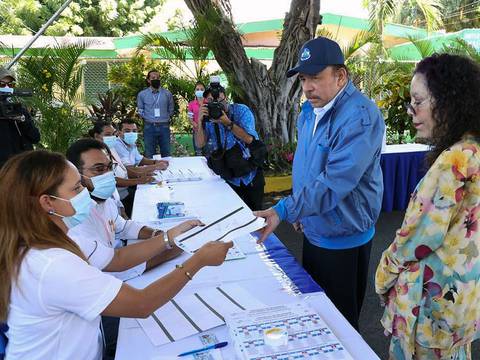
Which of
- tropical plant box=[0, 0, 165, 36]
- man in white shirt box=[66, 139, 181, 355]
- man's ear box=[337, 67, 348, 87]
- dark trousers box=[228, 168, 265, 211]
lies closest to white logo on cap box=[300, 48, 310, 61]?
man's ear box=[337, 67, 348, 87]

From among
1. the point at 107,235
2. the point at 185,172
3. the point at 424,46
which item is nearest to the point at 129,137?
the point at 185,172

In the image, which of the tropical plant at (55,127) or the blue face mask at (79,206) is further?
the tropical plant at (55,127)

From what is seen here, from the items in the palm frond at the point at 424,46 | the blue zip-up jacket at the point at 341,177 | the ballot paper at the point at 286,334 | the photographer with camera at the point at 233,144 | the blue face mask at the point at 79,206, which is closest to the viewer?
the ballot paper at the point at 286,334

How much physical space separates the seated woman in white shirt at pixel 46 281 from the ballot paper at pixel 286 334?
28 cm

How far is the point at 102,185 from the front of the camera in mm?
2014

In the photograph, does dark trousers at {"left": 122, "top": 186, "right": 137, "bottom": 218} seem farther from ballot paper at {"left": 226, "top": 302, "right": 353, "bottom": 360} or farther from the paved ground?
ballot paper at {"left": 226, "top": 302, "right": 353, "bottom": 360}

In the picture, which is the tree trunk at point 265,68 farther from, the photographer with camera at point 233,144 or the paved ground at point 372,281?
the photographer with camera at point 233,144

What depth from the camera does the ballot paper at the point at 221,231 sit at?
1490 millimetres

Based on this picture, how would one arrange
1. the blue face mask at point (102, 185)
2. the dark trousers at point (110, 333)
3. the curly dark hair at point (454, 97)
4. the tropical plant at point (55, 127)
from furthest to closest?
the tropical plant at point (55, 127)
the blue face mask at point (102, 185)
the dark trousers at point (110, 333)
the curly dark hair at point (454, 97)

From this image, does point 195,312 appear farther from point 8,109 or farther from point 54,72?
point 54,72

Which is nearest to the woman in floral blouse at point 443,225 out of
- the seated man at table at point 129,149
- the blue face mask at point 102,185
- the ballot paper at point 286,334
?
the ballot paper at point 286,334

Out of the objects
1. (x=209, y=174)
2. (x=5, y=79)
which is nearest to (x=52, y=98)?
(x=5, y=79)

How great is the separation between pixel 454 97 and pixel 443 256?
0.46m

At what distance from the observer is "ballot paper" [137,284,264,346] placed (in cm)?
129
